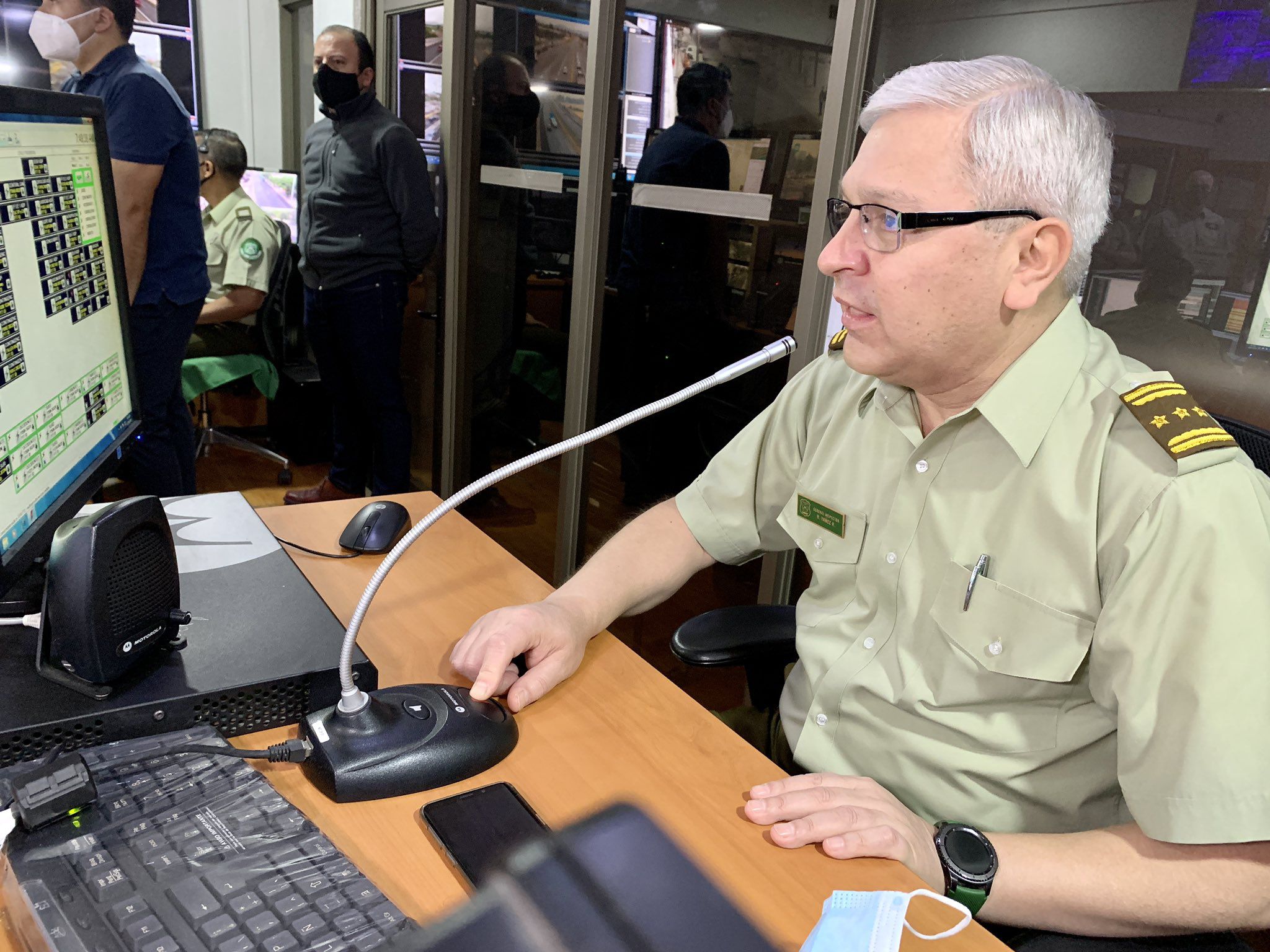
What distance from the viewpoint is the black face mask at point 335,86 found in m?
2.92

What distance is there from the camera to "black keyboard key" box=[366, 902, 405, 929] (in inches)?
23.8

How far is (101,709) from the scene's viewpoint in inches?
29.3

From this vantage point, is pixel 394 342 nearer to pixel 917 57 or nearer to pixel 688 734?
pixel 917 57

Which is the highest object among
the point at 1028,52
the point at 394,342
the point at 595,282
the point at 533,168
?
the point at 1028,52

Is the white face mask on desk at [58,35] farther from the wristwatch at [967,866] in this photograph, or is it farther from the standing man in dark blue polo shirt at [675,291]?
the wristwatch at [967,866]

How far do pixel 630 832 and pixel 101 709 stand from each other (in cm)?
43

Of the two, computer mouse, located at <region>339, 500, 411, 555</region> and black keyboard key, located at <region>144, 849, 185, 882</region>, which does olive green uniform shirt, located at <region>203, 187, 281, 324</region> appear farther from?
black keyboard key, located at <region>144, 849, 185, 882</region>

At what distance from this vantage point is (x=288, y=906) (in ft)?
1.98

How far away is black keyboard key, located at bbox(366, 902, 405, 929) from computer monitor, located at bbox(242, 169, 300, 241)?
12.2 ft

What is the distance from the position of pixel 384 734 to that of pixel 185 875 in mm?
201

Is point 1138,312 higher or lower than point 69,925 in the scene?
higher

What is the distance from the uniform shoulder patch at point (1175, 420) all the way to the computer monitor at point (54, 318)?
993 millimetres

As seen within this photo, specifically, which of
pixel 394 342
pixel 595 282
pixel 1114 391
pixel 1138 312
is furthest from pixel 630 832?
pixel 394 342

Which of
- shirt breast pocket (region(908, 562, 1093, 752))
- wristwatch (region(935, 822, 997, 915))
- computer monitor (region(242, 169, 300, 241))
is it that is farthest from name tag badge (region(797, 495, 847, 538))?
computer monitor (region(242, 169, 300, 241))
